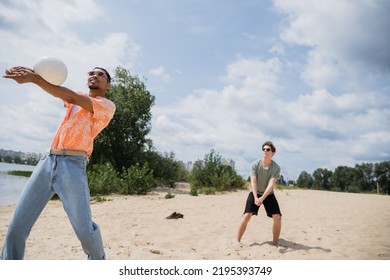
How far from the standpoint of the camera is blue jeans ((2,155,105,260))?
2771mm

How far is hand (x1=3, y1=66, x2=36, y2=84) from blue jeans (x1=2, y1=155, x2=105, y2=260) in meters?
0.71

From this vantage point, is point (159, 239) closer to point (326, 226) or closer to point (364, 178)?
point (326, 226)

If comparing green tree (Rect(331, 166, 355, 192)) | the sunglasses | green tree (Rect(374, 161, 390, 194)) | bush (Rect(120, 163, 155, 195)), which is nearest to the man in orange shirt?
the sunglasses

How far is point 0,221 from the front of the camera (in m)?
7.83

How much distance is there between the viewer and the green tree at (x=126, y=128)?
19.2 metres

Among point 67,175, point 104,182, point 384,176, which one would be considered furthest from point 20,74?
point 384,176

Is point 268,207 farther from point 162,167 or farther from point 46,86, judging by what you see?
point 162,167

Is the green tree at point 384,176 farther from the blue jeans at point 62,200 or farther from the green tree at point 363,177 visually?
the blue jeans at point 62,200

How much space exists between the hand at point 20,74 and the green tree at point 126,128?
54.0 feet

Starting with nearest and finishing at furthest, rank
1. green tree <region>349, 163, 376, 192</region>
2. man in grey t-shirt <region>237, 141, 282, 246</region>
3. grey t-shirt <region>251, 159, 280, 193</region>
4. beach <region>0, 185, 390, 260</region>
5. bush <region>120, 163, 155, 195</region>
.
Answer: beach <region>0, 185, 390, 260</region>, man in grey t-shirt <region>237, 141, 282, 246</region>, grey t-shirt <region>251, 159, 280, 193</region>, bush <region>120, 163, 155, 195</region>, green tree <region>349, 163, 376, 192</region>

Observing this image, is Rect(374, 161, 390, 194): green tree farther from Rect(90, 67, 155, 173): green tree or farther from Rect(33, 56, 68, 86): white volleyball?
Rect(33, 56, 68, 86): white volleyball

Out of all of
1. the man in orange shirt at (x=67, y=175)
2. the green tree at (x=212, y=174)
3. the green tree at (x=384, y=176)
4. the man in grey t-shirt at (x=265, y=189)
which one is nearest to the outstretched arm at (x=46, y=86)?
the man in orange shirt at (x=67, y=175)

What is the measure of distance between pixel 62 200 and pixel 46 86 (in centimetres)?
100
